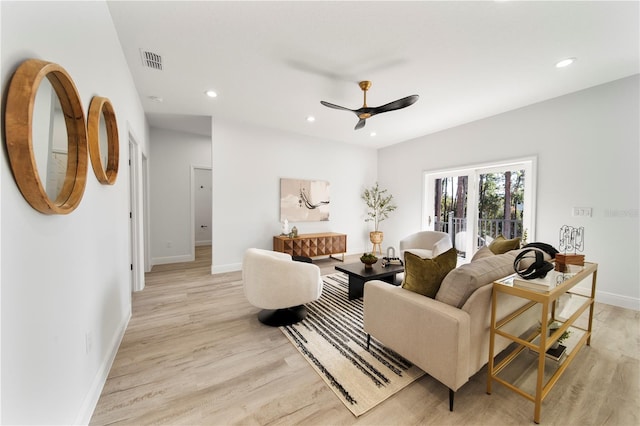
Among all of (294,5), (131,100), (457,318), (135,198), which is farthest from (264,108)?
(457,318)

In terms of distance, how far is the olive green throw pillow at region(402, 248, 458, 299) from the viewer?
1653mm

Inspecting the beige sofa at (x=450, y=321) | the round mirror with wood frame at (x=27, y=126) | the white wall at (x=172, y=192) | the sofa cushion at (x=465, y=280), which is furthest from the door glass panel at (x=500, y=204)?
the white wall at (x=172, y=192)

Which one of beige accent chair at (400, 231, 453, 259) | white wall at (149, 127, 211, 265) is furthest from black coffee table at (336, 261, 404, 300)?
white wall at (149, 127, 211, 265)

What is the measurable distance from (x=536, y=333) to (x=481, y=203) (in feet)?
10.2

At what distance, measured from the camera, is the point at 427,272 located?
5.47 feet

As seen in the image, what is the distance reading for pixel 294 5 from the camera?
1.82m

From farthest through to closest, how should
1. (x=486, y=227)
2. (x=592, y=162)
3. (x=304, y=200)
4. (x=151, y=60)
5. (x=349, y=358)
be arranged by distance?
(x=304, y=200)
(x=486, y=227)
(x=592, y=162)
(x=151, y=60)
(x=349, y=358)

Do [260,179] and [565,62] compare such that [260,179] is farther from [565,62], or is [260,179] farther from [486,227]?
[565,62]

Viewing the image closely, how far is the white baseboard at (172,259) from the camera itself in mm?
4785

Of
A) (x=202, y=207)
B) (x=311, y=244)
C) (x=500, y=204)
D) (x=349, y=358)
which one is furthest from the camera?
(x=202, y=207)

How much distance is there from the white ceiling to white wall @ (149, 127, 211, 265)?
4.31 ft

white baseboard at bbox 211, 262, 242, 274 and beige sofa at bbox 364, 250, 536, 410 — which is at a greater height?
beige sofa at bbox 364, 250, 536, 410

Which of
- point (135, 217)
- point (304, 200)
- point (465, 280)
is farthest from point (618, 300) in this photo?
point (135, 217)

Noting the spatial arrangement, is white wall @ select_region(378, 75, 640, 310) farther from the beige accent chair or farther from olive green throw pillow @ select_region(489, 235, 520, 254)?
olive green throw pillow @ select_region(489, 235, 520, 254)
